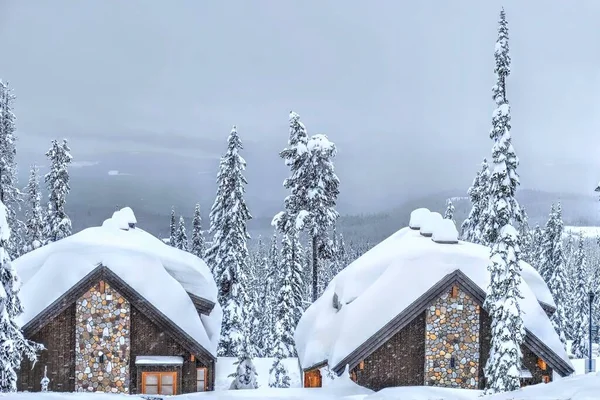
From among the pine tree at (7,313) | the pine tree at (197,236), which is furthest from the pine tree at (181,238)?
the pine tree at (7,313)

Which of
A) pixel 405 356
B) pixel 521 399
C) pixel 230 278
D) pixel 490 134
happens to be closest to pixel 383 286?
pixel 405 356

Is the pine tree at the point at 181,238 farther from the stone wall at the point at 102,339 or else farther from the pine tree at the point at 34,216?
the stone wall at the point at 102,339

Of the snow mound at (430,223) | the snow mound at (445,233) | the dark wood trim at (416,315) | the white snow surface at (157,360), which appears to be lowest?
the white snow surface at (157,360)

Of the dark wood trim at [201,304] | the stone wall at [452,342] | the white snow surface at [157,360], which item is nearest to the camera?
the stone wall at [452,342]

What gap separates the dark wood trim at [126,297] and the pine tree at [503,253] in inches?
445

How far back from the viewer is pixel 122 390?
21.3 m

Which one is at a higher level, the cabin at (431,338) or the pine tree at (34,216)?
the pine tree at (34,216)

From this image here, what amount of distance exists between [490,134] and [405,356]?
976 centimetres

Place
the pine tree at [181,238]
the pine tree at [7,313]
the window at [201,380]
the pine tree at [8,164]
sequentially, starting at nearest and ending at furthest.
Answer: the pine tree at [7,313] < the window at [201,380] < the pine tree at [8,164] < the pine tree at [181,238]

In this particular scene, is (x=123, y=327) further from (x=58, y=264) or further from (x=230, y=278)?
(x=230, y=278)

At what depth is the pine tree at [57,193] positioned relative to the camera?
4256 centimetres

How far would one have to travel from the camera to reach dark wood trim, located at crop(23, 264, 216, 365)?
20.8 metres

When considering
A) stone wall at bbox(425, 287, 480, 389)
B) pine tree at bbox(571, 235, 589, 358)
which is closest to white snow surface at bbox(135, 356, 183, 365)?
stone wall at bbox(425, 287, 480, 389)

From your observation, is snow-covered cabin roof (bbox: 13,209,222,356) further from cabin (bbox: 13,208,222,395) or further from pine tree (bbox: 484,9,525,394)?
pine tree (bbox: 484,9,525,394)
